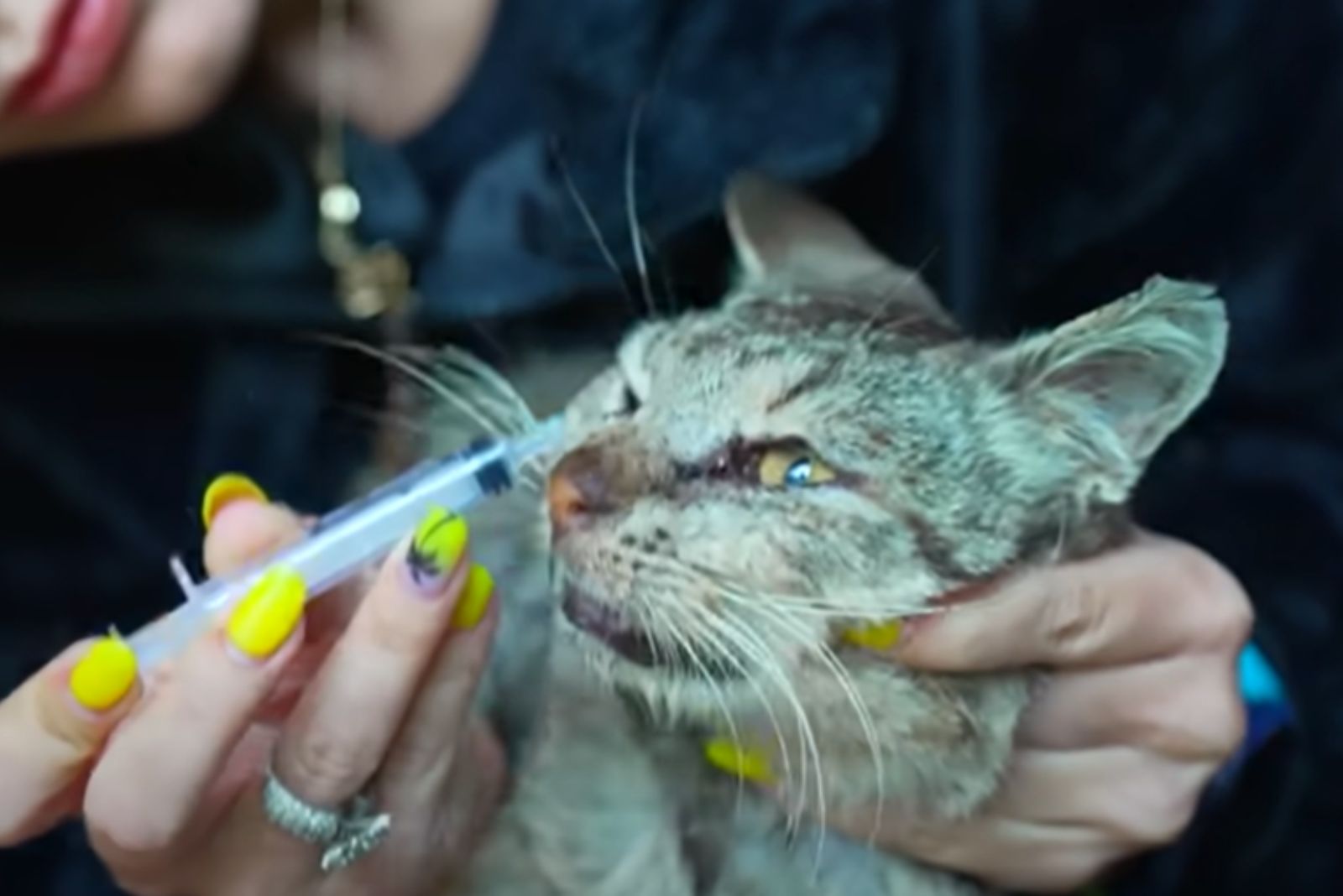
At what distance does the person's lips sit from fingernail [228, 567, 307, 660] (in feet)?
0.90

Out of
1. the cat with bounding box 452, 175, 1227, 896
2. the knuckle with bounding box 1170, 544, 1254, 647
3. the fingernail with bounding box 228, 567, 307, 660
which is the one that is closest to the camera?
the fingernail with bounding box 228, 567, 307, 660

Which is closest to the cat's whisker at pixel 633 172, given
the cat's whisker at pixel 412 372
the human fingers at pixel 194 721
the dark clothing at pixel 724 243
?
the dark clothing at pixel 724 243

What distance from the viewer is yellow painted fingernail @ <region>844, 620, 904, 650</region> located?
2.56ft

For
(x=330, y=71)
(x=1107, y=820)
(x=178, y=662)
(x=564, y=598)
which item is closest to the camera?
(x=178, y=662)

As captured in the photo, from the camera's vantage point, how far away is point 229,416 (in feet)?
3.18

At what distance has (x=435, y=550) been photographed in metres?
0.67

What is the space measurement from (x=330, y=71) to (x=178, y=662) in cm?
43

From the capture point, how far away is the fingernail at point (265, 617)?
66cm

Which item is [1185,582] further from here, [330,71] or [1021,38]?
[330,71]

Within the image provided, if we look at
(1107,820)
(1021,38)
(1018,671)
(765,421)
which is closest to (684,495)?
(765,421)

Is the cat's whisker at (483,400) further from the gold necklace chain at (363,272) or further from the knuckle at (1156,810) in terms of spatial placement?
the knuckle at (1156,810)

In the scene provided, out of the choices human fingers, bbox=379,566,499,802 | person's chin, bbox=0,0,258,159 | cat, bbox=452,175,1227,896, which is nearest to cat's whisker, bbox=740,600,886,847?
cat, bbox=452,175,1227,896

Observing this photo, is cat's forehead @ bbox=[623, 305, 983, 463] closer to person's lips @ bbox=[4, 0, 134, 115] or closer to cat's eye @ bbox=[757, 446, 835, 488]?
cat's eye @ bbox=[757, 446, 835, 488]

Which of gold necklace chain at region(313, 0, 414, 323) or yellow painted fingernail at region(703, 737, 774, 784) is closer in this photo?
yellow painted fingernail at region(703, 737, 774, 784)
